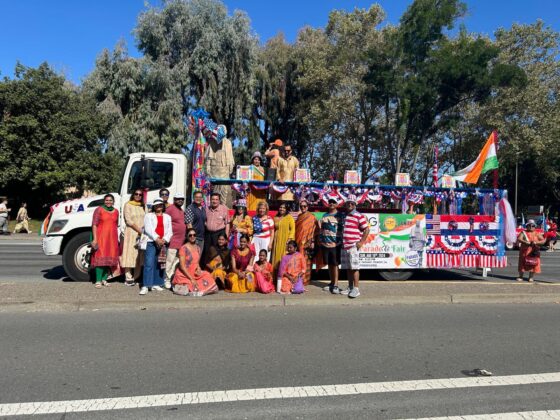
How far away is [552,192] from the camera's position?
49969 millimetres

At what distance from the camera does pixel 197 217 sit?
8562 mm

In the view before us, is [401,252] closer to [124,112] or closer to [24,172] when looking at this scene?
[124,112]

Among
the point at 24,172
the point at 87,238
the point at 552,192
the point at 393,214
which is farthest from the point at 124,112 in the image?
the point at 552,192

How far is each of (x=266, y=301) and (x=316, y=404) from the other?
3.82 metres

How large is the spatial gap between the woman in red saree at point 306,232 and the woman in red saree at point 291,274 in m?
0.54

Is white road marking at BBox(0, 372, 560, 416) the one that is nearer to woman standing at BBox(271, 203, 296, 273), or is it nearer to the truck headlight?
woman standing at BBox(271, 203, 296, 273)

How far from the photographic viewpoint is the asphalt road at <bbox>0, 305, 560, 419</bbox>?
3.92m

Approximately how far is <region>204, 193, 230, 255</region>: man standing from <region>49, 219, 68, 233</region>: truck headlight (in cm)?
276

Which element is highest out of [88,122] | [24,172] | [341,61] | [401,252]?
[341,61]

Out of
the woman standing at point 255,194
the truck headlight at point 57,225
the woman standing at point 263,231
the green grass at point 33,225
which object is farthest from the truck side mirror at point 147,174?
the green grass at point 33,225

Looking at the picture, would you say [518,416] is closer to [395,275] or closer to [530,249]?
[395,275]

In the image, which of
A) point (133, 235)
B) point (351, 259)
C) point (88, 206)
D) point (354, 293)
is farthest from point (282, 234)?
point (88, 206)

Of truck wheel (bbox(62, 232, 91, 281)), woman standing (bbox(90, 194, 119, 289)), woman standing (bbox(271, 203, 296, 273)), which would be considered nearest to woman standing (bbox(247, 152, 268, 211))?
woman standing (bbox(271, 203, 296, 273))

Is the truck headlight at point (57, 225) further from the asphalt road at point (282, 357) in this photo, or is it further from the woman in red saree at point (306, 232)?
the woman in red saree at point (306, 232)
